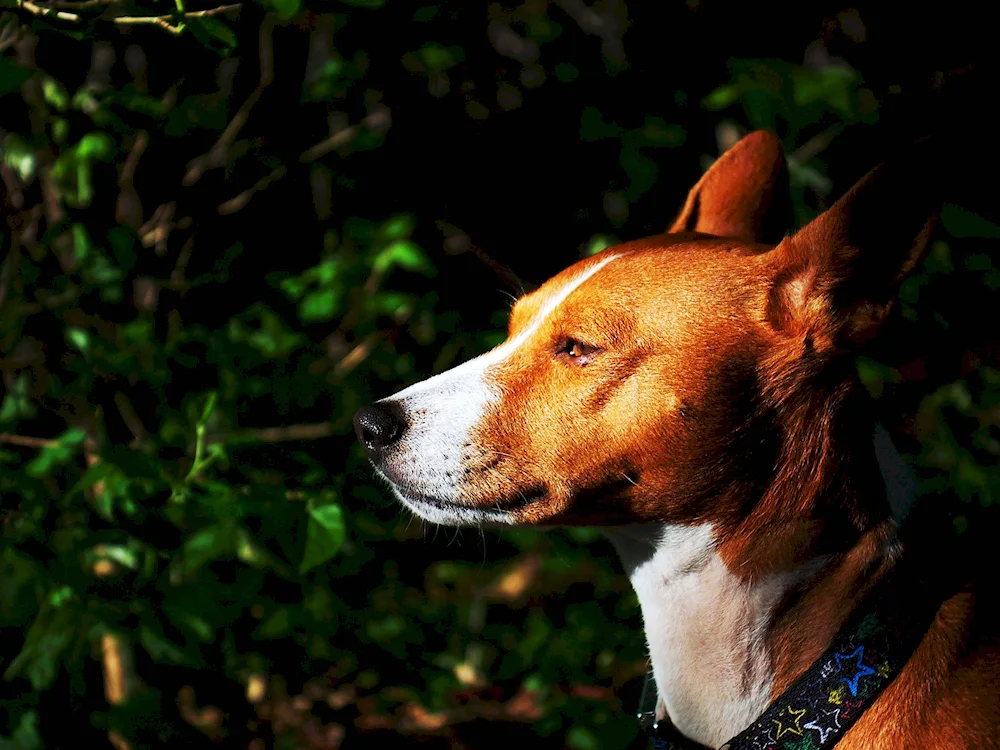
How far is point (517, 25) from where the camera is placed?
10.7ft

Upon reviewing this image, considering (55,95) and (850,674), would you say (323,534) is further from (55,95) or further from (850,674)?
(55,95)

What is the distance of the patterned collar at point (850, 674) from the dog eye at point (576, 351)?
0.71 meters

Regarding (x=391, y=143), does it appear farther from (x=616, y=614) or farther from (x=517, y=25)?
(x=616, y=614)

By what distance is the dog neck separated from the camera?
6.21 ft

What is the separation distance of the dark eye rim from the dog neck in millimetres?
368

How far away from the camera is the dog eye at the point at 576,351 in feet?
6.68

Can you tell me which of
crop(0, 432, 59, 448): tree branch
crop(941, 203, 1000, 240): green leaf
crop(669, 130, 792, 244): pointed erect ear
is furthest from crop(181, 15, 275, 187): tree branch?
crop(941, 203, 1000, 240): green leaf

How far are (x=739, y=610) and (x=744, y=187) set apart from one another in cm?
112

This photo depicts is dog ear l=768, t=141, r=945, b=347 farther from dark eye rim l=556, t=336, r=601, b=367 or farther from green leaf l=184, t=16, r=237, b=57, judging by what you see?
green leaf l=184, t=16, r=237, b=57

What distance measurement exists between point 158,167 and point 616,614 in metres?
2.14

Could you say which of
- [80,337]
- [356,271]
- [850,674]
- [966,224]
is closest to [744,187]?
[966,224]

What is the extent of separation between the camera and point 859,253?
6.27ft

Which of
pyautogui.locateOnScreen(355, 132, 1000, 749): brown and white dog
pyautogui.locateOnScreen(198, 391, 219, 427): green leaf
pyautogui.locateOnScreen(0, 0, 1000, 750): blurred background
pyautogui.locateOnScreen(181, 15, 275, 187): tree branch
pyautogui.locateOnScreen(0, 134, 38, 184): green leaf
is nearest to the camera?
pyautogui.locateOnScreen(355, 132, 1000, 749): brown and white dog

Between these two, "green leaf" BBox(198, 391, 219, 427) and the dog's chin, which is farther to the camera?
"green leaf" BBox(198, 391, 219, 427)
